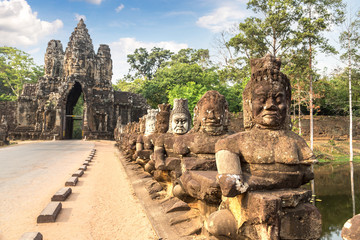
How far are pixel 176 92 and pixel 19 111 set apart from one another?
23095mm

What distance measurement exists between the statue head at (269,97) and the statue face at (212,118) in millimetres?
840

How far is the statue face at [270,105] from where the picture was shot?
7.95 ft

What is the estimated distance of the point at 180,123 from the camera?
4.67 meters

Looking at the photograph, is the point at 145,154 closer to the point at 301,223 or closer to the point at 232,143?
the point at 232,143

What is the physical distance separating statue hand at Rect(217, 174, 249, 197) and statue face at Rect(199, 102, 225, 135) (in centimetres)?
131

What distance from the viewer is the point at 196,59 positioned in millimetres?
40750

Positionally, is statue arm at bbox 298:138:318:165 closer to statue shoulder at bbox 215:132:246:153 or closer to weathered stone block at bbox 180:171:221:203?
statue shoulder at bbox 215:132:246:153

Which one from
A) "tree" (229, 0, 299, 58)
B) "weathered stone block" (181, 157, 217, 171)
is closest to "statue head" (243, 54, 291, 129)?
"weathered stone block" (181, 157, 217, 171)

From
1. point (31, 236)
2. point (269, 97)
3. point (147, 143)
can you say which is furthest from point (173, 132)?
point (31, 236)

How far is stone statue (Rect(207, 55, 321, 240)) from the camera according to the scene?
6.95ft

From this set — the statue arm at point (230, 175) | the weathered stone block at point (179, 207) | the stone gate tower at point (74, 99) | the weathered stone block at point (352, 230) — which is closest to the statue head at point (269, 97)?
the statue arm at point (230, 175)

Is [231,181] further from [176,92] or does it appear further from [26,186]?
[176,92]

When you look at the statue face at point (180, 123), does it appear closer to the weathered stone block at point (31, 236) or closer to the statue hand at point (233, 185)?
the statue hand at point (233, 185)

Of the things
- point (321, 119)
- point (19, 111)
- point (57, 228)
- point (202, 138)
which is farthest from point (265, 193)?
point (19, 111)
